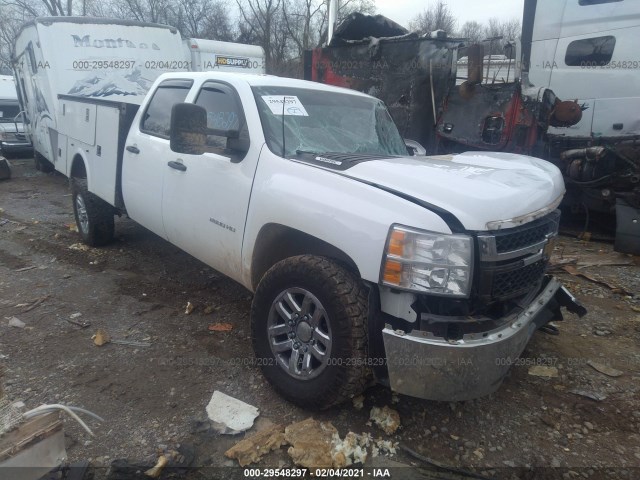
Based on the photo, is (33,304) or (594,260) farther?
(594,260)

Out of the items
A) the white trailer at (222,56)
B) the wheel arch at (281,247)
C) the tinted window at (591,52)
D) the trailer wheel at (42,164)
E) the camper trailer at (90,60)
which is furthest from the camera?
the trailer wheel at (42,164)

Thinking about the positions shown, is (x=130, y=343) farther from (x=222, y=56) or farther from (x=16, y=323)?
(x=222, y=56)

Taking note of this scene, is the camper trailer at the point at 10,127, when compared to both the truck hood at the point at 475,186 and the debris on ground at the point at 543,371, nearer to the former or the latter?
the truck hood at the point at 475,186

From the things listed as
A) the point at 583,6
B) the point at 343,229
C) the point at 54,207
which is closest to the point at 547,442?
the point at 343,229

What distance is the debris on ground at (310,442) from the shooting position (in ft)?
7.80

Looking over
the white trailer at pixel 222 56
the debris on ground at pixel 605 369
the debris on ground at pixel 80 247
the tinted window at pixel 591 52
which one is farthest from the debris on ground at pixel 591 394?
the white trailer at pixel 222 56

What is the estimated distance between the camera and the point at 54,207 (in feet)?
25.4

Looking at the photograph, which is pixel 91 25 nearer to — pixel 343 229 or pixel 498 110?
pixel 498 110

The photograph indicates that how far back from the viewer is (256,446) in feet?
8.14

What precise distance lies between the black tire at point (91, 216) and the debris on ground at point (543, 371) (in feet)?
14.9

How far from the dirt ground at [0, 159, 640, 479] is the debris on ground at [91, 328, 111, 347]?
0.05 metres

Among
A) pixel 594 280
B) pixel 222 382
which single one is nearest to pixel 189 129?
pixel 222 382

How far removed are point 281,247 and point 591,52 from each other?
586 centimetres

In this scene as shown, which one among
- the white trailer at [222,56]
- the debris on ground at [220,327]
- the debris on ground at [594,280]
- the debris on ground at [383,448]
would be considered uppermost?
the white trailer at [222,56]
